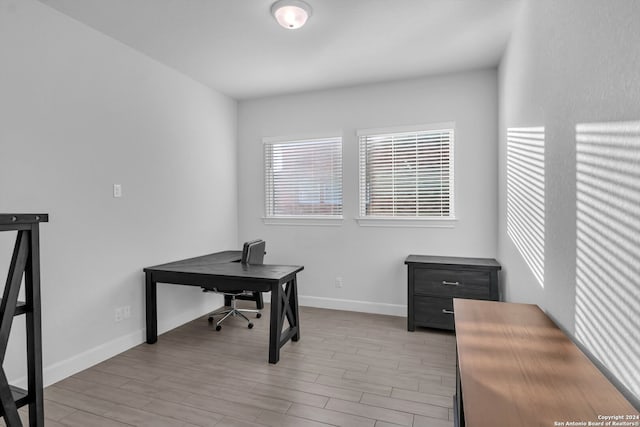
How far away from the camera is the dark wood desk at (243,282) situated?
285 cm

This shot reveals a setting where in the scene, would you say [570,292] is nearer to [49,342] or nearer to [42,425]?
[42,425]

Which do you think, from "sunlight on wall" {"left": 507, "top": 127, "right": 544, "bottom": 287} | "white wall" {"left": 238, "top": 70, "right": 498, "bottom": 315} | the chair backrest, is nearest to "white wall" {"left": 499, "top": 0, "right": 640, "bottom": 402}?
"sunlight on wall" {"left": 507, "top": 127, "right": 544, "bottom": 287}

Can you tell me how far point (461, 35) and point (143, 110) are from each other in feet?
9.72

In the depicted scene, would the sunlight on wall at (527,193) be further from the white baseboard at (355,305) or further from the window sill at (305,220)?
the window sill at (305,220)

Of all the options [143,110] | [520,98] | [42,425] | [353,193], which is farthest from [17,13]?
[520,98]

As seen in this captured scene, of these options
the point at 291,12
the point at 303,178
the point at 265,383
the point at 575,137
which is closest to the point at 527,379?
the point at 575,137

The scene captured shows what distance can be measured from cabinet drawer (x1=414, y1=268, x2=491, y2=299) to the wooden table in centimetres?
162

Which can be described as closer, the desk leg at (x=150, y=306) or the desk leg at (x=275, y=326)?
the desk leg at (x=275, y=326)

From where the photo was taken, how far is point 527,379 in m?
1.15

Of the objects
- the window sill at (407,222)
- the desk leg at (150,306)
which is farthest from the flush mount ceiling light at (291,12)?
the desk leg at (150,306)

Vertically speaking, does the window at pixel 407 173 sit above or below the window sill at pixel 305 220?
above

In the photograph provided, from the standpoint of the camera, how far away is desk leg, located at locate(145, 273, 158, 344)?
3201 mm

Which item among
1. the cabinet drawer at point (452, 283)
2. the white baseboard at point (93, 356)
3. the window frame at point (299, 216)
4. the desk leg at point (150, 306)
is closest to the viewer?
the white baseboard at point (93, 356)

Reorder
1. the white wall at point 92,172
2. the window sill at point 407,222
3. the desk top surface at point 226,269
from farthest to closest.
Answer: the window sill at point 407,222 → the desk top surface at point 226,269 → the white wall at point 92,172
